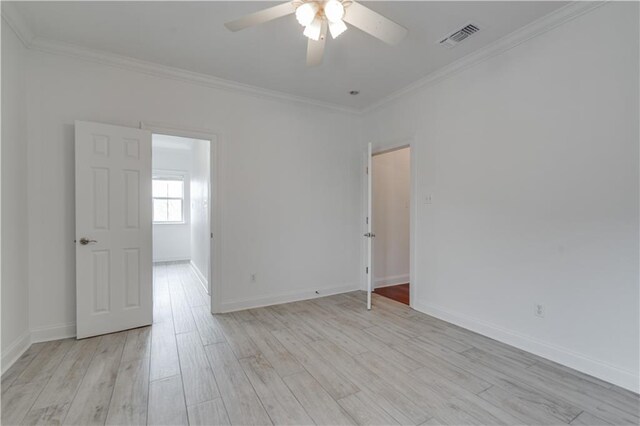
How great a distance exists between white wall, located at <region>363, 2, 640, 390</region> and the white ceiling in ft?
1.34

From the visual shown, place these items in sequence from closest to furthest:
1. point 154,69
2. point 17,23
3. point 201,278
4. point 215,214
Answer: point 17,23, point 154,69, point 215,214, point 201,278

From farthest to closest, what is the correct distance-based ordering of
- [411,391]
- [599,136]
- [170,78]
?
[170,78] → [599,136] → [411,391]

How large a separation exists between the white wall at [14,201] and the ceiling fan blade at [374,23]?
2711mm

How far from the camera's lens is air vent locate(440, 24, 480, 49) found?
2.50 meters

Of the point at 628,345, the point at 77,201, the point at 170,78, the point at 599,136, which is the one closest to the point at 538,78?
the point at 599,136

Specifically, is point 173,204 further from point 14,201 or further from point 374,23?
point 374,23

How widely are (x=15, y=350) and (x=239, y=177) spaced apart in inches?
99.4

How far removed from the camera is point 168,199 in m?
7.27

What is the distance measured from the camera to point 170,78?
3242 millimetres

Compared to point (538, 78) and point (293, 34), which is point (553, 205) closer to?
point (538, 78)

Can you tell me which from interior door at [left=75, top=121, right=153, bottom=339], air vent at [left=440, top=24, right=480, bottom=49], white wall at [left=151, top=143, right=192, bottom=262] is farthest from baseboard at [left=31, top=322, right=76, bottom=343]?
air vent at [left=440, top=24, right=480, bottom=49]

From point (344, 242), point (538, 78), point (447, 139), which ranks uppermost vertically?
point (538, 78)

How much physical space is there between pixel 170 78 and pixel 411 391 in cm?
382

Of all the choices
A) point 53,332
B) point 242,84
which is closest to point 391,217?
point 242,84
